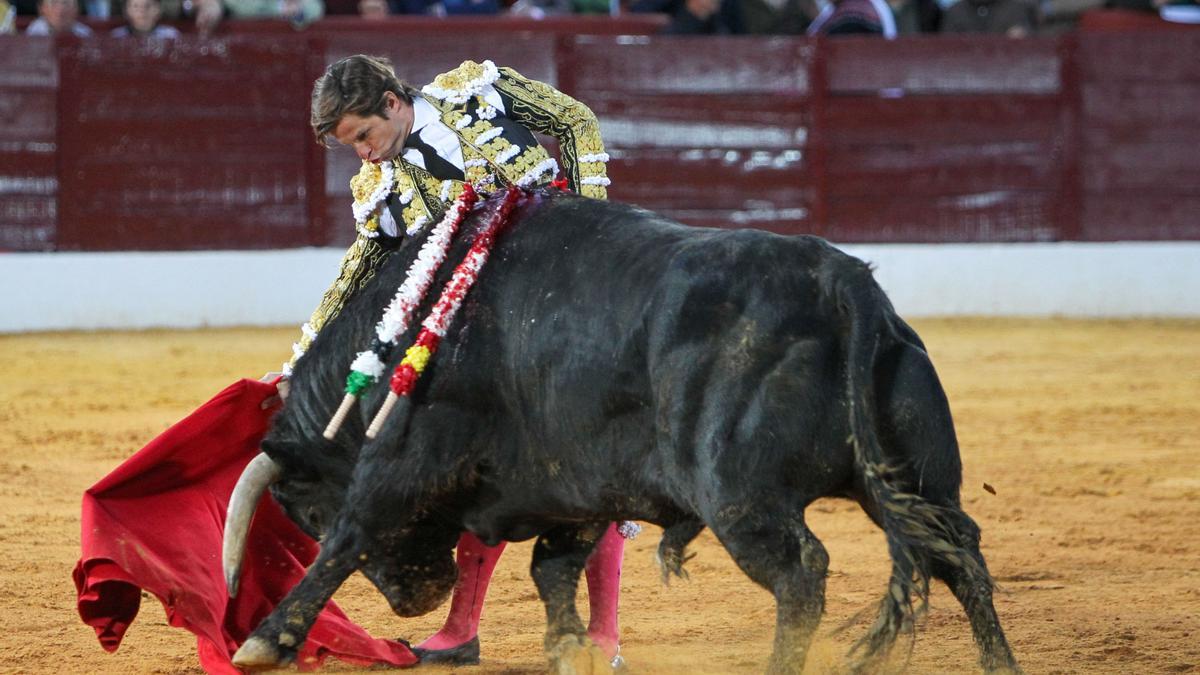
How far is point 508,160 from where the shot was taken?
120 inches

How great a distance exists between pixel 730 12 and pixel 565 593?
635 centimetres

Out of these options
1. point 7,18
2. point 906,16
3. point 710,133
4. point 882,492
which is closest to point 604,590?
point 882,492

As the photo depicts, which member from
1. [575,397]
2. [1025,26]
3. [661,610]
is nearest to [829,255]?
[575,397]

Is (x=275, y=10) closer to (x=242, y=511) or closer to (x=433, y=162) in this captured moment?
(x=433, y=162)

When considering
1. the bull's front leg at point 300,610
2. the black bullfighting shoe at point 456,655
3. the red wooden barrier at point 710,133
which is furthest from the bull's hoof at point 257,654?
the red wooden barrier at point 710,133

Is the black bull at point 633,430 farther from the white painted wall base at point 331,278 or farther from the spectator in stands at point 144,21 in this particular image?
the spectator in stands at point 144,21

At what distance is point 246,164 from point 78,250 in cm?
96

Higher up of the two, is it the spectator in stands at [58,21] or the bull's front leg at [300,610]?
the spectator in stands at [58,21]

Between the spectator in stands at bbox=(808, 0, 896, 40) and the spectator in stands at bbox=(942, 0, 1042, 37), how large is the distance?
332 mm

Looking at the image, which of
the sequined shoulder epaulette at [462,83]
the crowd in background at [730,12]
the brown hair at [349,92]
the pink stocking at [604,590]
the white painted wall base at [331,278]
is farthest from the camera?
the crowd in background at [730,12]

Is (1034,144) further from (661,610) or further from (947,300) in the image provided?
(661,610)

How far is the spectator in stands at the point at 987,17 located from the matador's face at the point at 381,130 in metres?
6.39

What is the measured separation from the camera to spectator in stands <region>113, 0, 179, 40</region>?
8273mm

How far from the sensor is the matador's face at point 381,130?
9.50ft
